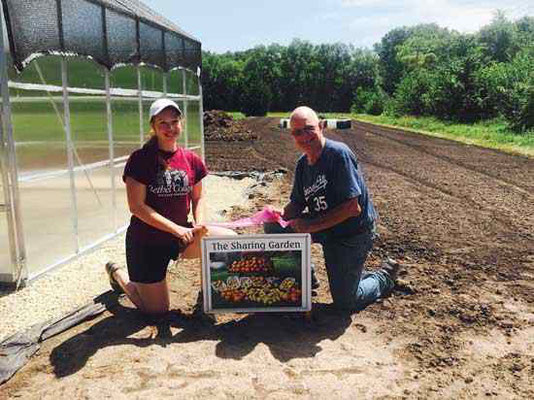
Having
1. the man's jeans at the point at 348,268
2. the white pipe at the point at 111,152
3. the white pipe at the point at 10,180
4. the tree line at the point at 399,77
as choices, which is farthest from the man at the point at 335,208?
the tree line at the point at 399,77

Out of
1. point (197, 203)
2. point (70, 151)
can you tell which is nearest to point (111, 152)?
point (70, 151)

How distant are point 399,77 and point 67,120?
209 feet

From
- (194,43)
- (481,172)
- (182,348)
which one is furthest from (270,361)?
(481,172)

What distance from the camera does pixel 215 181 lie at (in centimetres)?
1164

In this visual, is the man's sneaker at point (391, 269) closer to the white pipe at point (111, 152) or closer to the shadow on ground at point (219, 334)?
the shadow on ground at point (219, 334)

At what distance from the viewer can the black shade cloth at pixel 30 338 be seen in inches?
138

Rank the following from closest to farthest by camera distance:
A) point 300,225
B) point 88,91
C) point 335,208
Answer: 1. point 335,208
2. point 300,225
3. point 88,91

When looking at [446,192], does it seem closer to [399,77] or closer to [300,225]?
[300,225]

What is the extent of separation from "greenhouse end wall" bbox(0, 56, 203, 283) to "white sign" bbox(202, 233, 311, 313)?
2.11m

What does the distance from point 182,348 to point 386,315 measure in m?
1.64

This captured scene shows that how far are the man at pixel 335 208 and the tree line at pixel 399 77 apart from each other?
62.7 feet

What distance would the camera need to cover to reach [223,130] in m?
24.4

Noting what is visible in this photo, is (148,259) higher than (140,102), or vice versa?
(140,102)

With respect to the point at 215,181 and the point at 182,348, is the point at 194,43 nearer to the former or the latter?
the point at 215,181
